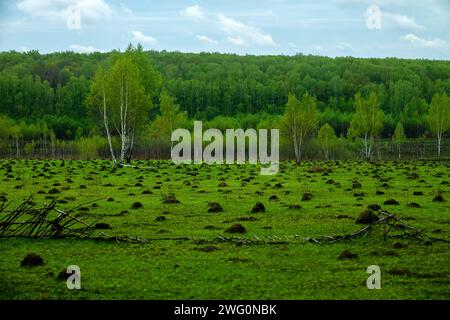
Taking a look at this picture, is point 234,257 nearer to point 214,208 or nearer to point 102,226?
point 102,226

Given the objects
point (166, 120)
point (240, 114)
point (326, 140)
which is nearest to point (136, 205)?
point (166, 120)

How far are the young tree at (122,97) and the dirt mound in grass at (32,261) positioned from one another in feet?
140

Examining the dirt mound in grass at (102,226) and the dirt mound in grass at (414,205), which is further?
the dirt mound in grass at (414,205)

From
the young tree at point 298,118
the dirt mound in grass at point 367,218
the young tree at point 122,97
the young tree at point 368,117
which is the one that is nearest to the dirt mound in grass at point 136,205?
the dirt mound in grass at point 367,218

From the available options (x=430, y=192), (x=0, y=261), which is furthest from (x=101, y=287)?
(x=430, y=192)

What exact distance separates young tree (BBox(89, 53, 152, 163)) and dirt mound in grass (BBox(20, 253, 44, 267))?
42.8 m

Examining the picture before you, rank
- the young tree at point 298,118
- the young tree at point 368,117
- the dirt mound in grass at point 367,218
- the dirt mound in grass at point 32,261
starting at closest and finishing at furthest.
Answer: the dirt mound in grass at point 32,261, the dirt mound in grass at point 367,218, the young tree at point 298,118, the young tree at point 368,117

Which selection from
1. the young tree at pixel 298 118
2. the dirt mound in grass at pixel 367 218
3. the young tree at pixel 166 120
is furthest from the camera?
the young tree at pixel 166 120

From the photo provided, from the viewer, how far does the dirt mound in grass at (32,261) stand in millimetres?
11102

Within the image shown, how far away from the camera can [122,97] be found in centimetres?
5528

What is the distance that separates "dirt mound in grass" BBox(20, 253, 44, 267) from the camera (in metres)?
11.1

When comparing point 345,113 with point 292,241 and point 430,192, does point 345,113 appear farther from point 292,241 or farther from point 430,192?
point 292,241

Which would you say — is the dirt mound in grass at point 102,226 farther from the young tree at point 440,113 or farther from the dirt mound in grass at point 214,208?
the young tree at point 440,113
